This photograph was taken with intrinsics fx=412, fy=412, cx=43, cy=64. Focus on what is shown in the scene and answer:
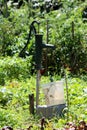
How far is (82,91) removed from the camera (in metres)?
6.45

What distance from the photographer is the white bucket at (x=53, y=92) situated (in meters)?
5.06

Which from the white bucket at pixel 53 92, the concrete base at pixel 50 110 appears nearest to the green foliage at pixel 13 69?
the concrete base at pixel 50 110

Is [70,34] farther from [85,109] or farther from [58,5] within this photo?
[58,5]

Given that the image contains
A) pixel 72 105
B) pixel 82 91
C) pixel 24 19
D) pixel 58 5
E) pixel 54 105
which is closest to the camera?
pixel 54 105

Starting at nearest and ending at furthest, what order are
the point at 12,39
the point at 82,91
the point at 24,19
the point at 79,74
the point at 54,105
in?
the point at 54,105 → the point at 82,91 → the point at 79,74 → the point at 12,39 → the point at 24,19

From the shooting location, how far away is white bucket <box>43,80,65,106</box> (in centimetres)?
506

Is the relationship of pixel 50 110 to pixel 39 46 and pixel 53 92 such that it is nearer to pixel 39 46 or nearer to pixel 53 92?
pixel 53 92

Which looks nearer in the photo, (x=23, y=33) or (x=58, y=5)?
(x=23, y=33)

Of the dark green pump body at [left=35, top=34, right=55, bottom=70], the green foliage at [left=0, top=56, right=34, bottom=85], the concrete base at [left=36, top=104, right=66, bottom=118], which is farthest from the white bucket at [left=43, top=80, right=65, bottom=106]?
the green foliage at [left=0, top=56, right=34, bottom=85]

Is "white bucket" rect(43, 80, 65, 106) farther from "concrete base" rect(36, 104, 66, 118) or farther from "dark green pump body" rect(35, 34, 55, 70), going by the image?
"dark green pump body" rect(35, 34, 55, 70)

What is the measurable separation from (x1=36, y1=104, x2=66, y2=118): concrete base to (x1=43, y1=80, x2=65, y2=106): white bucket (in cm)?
6

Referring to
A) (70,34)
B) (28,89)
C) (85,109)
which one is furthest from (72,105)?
(70,34)

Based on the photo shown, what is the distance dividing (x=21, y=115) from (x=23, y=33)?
4.36m

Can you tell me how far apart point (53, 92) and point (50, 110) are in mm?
274
